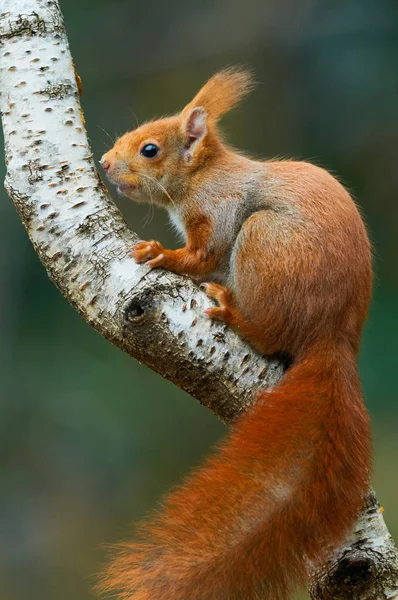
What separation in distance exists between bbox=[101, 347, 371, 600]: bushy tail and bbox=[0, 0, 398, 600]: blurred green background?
8.63 feet

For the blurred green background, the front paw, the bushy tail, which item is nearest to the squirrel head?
the front paw

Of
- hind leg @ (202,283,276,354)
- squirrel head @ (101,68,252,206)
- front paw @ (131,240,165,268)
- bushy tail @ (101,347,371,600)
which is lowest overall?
bushy tail @ (101,347,371,600)

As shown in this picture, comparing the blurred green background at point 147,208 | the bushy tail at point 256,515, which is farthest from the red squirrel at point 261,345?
the blurred green background at point 147,208

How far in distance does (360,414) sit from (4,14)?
1.29 m

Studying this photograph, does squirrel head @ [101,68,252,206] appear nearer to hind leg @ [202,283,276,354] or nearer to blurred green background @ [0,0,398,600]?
hind leg @ [202,283,276,354]

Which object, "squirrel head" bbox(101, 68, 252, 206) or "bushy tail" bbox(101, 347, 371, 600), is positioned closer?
"bushy tail" bbox(101, 347, 371, 600)

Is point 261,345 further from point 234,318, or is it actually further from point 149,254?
point 149,254

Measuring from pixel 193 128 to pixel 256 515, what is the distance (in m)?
1.23

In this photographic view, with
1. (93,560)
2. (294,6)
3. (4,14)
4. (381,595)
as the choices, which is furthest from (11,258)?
(381,595)

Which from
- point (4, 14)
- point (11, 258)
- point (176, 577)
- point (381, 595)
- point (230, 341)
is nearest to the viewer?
point (176, 577)

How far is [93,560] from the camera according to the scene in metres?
3.88

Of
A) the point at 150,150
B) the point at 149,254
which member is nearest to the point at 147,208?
the point at 150,150

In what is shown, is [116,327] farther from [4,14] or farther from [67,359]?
[67,359]

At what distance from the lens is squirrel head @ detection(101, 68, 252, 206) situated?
2.13m
